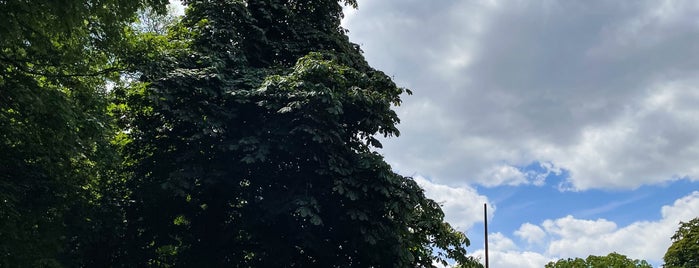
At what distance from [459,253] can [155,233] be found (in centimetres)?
790

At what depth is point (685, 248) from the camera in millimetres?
41000

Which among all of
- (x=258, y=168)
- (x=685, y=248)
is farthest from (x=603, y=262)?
(x=258, y=168)

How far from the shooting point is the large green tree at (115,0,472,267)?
459 inches

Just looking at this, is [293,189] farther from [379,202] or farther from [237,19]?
[237,19]

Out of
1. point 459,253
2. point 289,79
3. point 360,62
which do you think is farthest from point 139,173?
point 459,253

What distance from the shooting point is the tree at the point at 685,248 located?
39.9 meters

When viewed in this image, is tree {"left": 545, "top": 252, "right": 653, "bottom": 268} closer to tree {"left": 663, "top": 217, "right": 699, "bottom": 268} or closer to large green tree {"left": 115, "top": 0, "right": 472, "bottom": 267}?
tree {"left": 663, "top": 217, "right": 699, "bottom": 268}

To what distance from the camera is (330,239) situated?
12.4m

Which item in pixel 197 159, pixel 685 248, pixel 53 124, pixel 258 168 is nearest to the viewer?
pixel 53 124

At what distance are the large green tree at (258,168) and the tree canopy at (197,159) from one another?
0.12ft

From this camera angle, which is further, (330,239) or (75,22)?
(330,239)

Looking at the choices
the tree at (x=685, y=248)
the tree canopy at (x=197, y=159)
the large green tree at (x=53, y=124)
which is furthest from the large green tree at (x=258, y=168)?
the tree at (x=685, y=248)

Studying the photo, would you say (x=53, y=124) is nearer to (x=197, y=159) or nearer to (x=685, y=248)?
(x=197, y=159)

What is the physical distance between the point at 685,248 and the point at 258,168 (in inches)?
1610
